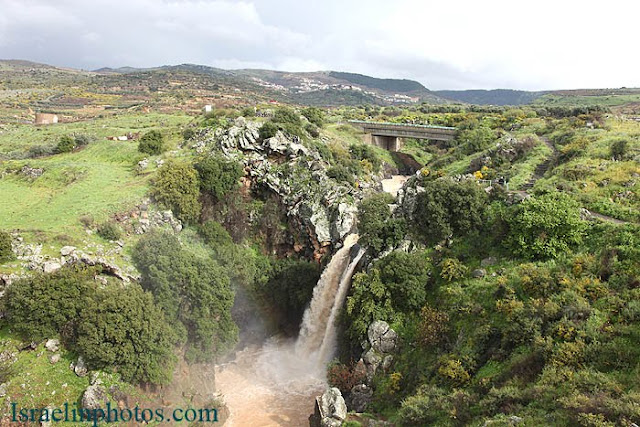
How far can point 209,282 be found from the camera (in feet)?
108

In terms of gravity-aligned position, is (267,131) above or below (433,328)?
above

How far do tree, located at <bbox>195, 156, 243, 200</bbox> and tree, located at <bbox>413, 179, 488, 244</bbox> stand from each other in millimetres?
21669

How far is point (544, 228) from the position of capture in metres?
26.0

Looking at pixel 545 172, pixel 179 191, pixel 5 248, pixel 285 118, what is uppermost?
pixel 285 118

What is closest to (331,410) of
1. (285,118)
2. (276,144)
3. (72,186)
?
(72,186)

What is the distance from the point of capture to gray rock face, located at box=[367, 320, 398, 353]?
2745cm

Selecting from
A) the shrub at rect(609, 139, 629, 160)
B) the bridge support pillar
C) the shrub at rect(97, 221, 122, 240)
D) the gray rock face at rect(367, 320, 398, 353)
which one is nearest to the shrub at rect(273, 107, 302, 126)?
the bridge support pillar

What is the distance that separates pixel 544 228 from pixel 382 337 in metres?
12.6

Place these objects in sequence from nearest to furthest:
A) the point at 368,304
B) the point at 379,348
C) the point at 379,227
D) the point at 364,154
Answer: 1. the point at 379,348
2. the point at 368,304
3. the point at 379,227
4. the point at 364,154

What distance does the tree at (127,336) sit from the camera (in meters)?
24.8

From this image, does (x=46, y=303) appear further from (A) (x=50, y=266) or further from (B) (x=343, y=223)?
(B) (x=343, y=223)

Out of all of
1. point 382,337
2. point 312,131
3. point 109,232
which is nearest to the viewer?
point 382,337

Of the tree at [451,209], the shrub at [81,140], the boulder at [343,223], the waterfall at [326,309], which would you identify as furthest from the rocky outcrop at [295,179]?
the shrub at [81,140]

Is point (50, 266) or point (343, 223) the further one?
point (343, 223)
